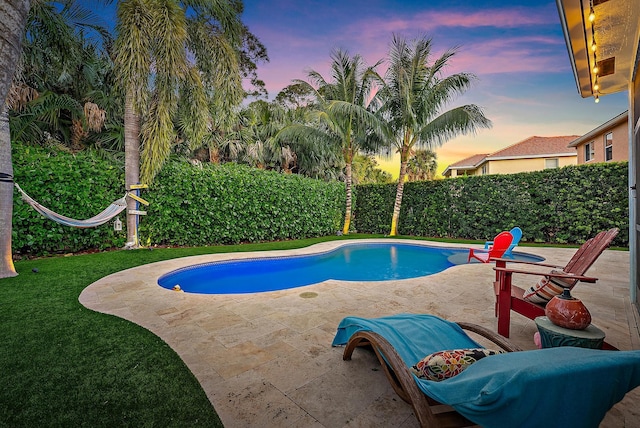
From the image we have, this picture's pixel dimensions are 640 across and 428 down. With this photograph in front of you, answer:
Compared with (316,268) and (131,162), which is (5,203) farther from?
(316,268)

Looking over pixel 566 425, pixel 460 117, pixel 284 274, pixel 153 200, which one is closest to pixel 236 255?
pixel 284 274

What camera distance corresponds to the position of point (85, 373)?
8.20ft

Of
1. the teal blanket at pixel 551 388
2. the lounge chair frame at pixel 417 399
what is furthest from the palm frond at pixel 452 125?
the teal blanket at pixel 551 388

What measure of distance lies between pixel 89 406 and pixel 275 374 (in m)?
1.31

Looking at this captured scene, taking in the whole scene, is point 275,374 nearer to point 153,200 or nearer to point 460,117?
point 153,200

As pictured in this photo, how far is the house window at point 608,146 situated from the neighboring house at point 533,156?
18.8 feet

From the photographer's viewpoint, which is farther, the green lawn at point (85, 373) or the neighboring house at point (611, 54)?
the neighboring house at point (611, 54)

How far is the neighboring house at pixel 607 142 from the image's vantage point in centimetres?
1487

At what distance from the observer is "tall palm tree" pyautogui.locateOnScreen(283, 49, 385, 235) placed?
1372cm

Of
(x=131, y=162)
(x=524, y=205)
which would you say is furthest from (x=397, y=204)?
(x=131, y=162)

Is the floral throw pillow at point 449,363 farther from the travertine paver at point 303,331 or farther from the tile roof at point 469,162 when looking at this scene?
the tile roof at point 469,162

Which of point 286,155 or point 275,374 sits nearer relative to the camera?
point 275,374

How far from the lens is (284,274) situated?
8.09m

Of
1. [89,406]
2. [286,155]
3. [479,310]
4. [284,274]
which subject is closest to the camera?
[89,406]
